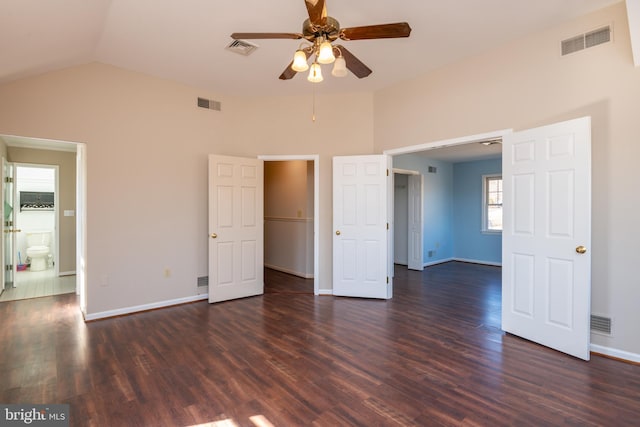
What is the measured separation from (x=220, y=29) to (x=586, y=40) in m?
3.33

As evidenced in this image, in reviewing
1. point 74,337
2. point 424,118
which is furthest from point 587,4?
point 74,337

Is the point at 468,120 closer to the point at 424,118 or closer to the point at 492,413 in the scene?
the point at 424,118

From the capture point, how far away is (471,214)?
7980 millimetres

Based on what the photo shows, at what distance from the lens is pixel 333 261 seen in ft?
15.7

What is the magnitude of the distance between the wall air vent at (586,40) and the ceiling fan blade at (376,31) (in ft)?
5.90

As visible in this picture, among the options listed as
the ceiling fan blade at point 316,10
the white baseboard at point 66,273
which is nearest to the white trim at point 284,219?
the white baseboard at point 66,273

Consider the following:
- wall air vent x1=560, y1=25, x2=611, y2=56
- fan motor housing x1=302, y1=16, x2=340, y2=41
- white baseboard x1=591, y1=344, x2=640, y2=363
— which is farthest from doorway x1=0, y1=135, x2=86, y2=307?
white baseboard x1=591, y1=344, x2=640, y2=363

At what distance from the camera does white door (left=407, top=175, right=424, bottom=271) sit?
694cm

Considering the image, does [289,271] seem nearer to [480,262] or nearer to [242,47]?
[242,47]

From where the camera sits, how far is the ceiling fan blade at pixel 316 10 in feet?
6.55

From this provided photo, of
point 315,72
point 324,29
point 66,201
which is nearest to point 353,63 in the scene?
point 315,72

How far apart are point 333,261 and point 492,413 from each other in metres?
2.97

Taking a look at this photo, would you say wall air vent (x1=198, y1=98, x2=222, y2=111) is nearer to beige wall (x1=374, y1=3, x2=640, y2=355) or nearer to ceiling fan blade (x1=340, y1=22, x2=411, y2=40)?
ceiling fan blade (x1=340, y1=22, x2=411, y2=40)

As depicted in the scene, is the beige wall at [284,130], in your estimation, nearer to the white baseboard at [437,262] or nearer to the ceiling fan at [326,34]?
the ceiling fan at [326,34]
